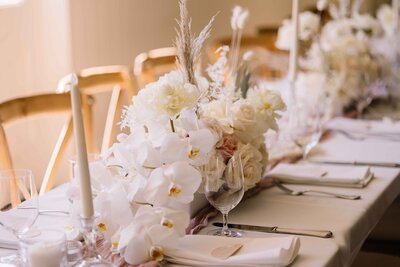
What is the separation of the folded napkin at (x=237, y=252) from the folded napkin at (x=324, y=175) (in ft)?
2.00

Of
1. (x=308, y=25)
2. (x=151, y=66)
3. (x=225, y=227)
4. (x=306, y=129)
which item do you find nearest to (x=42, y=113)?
(x=306, y=129)

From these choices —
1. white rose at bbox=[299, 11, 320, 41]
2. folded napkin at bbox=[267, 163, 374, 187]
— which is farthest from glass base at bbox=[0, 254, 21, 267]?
white rose at bbox=[299, 11, 320, 41]

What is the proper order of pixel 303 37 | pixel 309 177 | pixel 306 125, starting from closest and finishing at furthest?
pixel 309 177 < pixel 306 125 < pixel 303 37

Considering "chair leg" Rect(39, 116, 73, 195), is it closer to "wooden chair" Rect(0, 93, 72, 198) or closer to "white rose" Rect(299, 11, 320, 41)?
"wooden chair" Rect(0, 93, 72, 198)

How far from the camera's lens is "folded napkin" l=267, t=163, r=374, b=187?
7.32ft

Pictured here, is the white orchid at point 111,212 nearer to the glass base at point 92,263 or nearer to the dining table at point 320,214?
the glass base at point 92,263

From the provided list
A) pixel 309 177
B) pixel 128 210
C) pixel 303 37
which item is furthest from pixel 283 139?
pixel 128 210

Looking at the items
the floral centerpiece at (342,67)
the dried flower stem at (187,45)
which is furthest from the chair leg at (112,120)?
the dried flower stem at (187,45)

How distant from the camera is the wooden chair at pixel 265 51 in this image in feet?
14.1

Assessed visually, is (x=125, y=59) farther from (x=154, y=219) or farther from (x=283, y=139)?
(x=154, y=219)

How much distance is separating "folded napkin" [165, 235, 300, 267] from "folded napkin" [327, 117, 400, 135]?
54.7 inches

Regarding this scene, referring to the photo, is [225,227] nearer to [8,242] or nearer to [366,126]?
[8,242]

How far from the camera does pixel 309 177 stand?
2270 mm

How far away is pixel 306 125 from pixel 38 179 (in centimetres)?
202
